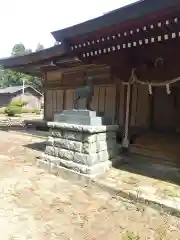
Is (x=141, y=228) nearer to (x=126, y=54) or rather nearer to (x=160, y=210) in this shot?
(x=160, y=210)

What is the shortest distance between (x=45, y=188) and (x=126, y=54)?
3817 millimetres

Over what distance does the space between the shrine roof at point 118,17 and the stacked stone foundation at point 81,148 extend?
7.30 ft

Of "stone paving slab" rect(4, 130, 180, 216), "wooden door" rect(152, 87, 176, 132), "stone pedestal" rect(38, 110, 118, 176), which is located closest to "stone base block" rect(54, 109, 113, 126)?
"stone pedestal" rect(38, 110, 118, 176)

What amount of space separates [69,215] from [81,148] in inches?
78.2

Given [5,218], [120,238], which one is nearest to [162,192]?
[120,238]

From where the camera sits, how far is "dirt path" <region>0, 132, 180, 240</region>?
3281 millimetres

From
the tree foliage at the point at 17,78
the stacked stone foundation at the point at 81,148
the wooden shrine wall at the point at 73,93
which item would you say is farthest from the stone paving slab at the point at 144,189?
the tree foliage at the point at 17,78

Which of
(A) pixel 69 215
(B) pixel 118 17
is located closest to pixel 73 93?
(B) pixel 118 17

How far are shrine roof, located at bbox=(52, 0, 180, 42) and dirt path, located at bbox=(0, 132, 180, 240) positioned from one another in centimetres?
349

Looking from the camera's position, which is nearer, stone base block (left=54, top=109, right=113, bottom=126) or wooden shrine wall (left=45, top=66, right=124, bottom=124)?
stone base block (left=54, top=109, right=113, bottom=126)

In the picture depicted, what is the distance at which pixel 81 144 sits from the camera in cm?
558

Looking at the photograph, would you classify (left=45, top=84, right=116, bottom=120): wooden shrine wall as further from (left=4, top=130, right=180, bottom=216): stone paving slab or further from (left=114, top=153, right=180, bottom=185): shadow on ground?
(left=4, top=130, right=180, bottom=216): stone paving slab

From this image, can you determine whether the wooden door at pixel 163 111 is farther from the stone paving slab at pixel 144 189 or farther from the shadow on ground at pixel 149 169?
the stone paving slab at pixel 144 189

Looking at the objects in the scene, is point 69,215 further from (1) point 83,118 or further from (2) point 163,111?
(2) point 163,111
